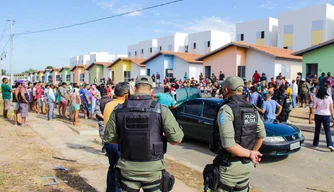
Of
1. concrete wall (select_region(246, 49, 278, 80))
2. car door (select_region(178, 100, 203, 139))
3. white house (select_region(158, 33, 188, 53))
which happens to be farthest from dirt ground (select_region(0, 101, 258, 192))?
white house (select_region(158, 33, 188, 53))

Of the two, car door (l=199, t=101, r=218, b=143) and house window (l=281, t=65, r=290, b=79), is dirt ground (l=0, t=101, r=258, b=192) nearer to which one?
car door (l=199, t=101, r=218, b=143)

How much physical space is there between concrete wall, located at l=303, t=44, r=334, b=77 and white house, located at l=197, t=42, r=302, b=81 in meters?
2.75

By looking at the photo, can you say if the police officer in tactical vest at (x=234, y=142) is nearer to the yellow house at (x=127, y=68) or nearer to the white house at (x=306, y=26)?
the yellow house at (x=127, y=68)

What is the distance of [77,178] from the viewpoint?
494cm

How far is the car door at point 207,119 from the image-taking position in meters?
7.55

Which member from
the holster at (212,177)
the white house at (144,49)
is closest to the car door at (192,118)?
the holster at (212,177)

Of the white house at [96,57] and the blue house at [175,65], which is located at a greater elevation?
the white house at [96,57]

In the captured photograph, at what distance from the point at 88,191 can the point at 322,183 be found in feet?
13.7

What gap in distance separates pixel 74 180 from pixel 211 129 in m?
3.81

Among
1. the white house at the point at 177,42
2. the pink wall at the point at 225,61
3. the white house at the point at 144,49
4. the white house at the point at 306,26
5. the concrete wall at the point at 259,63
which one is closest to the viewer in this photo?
the concrete wall at the point at 259,63

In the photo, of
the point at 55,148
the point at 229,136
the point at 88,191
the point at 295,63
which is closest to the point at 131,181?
the point at 229,136

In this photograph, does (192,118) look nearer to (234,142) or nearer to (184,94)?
(184,94)

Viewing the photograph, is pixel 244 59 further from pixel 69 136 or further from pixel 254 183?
pixel 254 183

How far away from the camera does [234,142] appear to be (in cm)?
269
